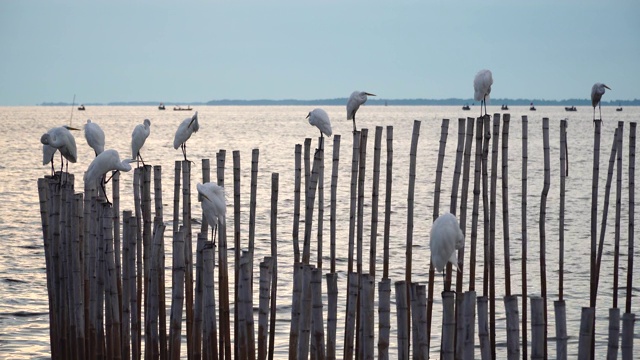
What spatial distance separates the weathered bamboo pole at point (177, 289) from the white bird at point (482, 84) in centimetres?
604

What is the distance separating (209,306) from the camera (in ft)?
20.7

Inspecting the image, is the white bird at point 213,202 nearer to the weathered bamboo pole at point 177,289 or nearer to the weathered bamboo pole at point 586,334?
the weathered bamboo pole at point 177,289

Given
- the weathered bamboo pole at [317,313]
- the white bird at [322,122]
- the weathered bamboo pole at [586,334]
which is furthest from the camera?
the white bird at [322,122]

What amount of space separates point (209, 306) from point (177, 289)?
1.26ft

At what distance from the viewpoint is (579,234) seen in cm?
1950

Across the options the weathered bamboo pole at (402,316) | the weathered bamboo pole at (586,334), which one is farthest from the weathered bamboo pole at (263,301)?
the weathered bamboo pole at (586,334)

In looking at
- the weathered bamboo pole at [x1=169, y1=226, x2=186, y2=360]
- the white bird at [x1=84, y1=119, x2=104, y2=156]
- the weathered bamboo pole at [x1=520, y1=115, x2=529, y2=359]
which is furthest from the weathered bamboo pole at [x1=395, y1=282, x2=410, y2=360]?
the white bird at [x1=84, y1=119, x2=104, y2=156]

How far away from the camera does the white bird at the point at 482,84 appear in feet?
37.9

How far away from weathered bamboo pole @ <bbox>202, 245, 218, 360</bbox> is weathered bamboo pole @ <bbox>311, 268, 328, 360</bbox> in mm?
797

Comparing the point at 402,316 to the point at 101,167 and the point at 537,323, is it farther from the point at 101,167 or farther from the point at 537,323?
the point at 101,167

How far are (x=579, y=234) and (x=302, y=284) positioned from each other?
48.0 ft

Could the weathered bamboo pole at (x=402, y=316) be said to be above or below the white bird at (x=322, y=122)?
below

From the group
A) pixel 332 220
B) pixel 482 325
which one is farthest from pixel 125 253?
pixel 482 325

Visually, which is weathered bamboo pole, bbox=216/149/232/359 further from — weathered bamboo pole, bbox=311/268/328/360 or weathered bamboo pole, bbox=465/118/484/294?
weathered bamboo pole, bbox=465/118/484/294
